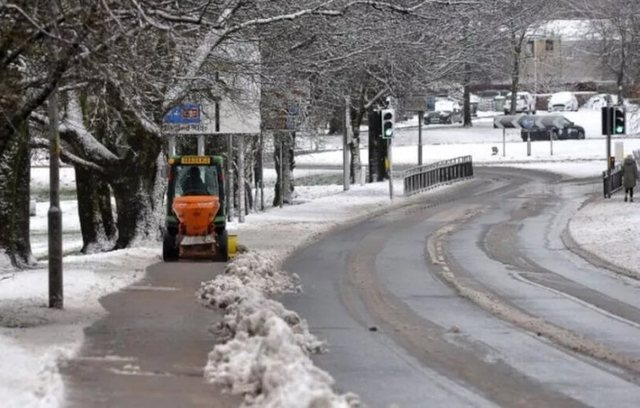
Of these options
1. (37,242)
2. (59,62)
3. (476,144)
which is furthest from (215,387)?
(476,144)

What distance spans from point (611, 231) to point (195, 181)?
41.4 ft

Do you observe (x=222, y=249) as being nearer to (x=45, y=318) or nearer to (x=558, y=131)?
(x=45, y=318)

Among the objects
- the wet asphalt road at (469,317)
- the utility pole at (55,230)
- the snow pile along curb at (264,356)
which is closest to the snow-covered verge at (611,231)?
the wet asphalt road at (469,317)

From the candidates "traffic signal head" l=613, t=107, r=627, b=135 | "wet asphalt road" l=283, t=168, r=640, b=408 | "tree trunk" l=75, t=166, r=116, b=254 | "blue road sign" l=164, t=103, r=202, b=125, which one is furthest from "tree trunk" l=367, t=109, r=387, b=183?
"blue road sign" l=164, t=103, r=202, b=125

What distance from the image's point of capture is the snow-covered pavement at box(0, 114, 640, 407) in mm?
9672

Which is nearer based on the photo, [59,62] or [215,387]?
[215,387]

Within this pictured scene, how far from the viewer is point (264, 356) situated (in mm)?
9688

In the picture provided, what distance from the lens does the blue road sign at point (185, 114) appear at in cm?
2619

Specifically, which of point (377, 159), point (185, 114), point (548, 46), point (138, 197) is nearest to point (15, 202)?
point (138, 197)

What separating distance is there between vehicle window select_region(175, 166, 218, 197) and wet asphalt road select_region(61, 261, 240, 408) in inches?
214

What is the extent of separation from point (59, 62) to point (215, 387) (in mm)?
3803

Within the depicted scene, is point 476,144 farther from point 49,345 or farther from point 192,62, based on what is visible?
point 49,345

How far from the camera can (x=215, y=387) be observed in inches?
380

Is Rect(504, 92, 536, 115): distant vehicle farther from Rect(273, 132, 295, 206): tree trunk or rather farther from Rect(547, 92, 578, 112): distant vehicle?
Rect(273, 132, 295, 206): tree trunk
